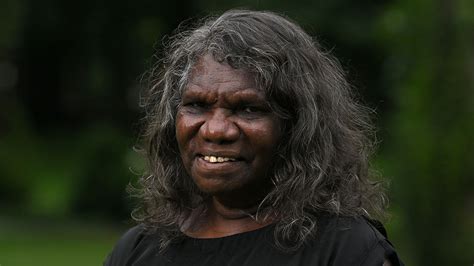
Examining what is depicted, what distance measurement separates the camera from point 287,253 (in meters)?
2.89

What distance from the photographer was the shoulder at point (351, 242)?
281cm

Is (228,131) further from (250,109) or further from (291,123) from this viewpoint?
(291,123)

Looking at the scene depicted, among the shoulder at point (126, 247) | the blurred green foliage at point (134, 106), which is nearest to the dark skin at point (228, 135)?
Answer: the shoulder at point (126, 247)

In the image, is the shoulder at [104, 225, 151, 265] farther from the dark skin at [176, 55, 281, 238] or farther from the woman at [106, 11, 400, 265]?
the dark skin at [176, 55, 281, 238]

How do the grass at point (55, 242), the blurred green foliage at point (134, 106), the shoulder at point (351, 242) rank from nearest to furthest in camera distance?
the shoulder at point (351, 242) < the blurred green foliage at point (134, 106) < the grass at point (55, 242)

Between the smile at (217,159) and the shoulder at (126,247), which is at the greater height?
the smile at (217,159)

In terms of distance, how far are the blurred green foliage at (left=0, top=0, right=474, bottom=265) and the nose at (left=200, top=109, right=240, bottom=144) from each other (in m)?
0.86

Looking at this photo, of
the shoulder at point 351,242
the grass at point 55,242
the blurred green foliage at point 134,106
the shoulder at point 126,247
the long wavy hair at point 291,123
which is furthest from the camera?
the grass at point 55,242

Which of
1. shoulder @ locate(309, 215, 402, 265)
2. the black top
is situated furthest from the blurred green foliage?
shoulder @ locate(309, 215, 402, 265)

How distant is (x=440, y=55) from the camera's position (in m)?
8.80

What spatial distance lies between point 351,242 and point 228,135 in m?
0.44

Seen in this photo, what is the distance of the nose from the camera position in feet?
9.41

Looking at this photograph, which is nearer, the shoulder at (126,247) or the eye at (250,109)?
the eye at (250,109)

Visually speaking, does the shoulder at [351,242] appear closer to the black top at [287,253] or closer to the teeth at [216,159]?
the black top at [287,253]
